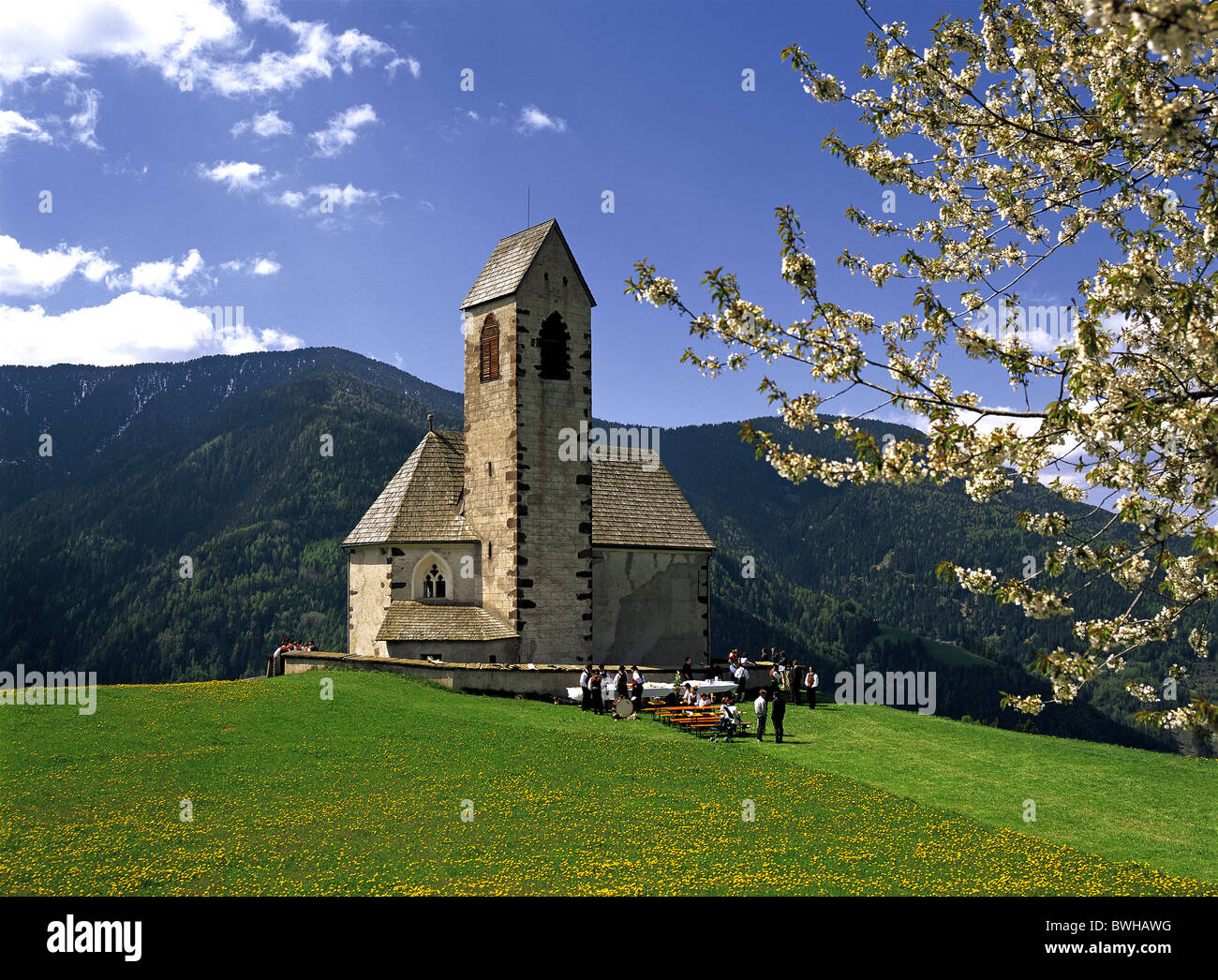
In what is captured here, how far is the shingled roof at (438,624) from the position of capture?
3800cm

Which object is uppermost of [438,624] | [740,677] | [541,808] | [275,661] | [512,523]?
[512,523]

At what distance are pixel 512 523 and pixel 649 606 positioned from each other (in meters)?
9.39

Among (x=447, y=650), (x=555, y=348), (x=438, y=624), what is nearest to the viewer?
(x=447, y=650)

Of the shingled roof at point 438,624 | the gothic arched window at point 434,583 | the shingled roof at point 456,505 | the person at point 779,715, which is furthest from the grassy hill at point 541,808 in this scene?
the shingled roof at point 456,505

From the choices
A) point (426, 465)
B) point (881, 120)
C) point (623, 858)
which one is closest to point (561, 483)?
point (426, 465)

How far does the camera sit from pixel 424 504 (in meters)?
41.7

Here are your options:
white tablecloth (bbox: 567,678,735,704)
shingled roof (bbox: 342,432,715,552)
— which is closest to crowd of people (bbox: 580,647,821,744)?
white tablecloth (bbox: 567,678,735,704)

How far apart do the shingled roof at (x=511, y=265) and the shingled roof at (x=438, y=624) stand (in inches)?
556

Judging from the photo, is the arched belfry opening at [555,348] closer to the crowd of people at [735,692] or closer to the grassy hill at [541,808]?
the crowd of people at [735,692]

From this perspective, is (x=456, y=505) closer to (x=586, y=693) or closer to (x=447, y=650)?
(x=447, y=650)

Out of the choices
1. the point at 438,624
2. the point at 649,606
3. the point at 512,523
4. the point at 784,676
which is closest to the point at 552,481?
the point at 512,523

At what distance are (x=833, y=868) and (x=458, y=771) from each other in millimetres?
9478

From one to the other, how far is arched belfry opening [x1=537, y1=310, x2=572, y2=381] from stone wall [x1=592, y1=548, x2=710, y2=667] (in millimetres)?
8557
